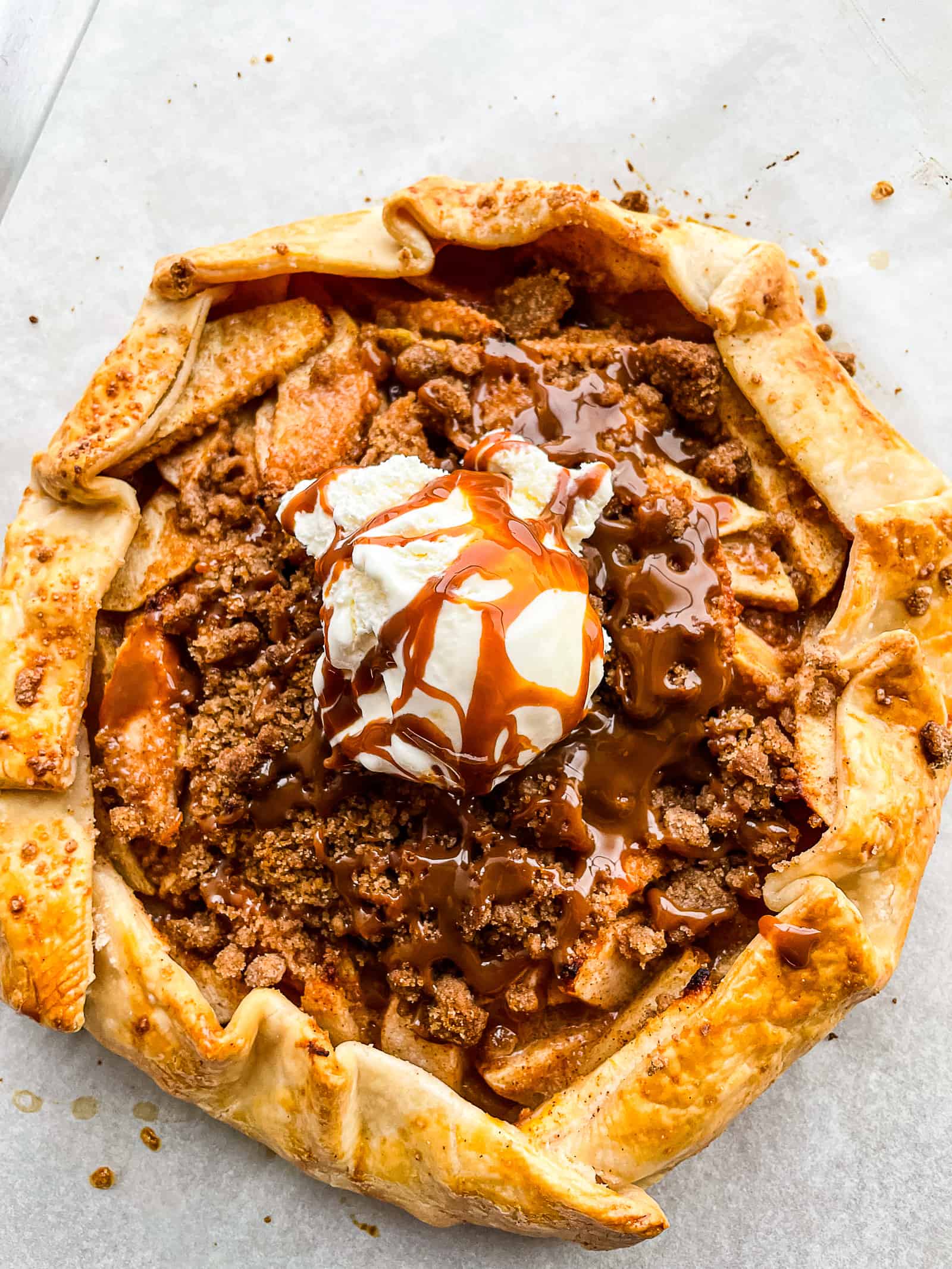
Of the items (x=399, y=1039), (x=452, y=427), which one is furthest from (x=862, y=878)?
(x=452, y=427)

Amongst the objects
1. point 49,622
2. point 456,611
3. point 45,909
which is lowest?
point 45,909

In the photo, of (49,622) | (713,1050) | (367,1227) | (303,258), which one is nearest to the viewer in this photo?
(713,1050)

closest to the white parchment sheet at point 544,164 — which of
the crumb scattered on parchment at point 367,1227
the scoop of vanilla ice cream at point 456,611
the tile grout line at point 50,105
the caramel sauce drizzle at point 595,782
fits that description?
the tile grout line at point 50,105

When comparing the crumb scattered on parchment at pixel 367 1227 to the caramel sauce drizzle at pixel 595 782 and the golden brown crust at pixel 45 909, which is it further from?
the golden brown crust at pixel 45 909

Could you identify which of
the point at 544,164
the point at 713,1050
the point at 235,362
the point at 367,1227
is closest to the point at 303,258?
the point at 235,362

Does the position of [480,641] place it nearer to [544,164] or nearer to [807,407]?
[807,407]

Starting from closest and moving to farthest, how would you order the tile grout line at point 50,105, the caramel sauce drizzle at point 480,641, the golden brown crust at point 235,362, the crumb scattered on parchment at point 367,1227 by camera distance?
the caramel sauce drizzle at point 480,641 < the golden brown crust at point 235,362 < the crumb scattered on parchment at point 367,1227 < the tile grout line at point 50,105
